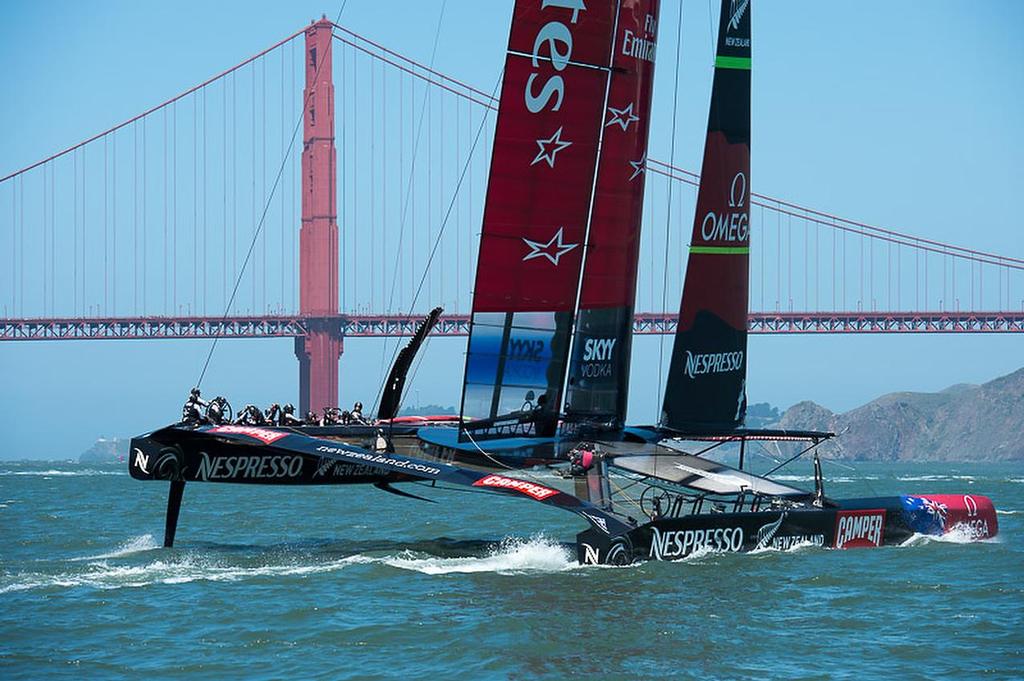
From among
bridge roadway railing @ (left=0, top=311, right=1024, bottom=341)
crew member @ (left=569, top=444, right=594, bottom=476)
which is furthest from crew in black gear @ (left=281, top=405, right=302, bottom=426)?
bridge roadway railing @ (left=0, top=311, right=1024, bottom=341)

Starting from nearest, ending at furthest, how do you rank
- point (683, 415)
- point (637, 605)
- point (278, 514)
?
point (637, 605)
point (683, 415)
point (278, 514)

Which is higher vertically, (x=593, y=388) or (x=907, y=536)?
(x=593, y=388)

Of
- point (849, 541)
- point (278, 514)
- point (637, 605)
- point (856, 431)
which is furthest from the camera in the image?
point (856, 431)

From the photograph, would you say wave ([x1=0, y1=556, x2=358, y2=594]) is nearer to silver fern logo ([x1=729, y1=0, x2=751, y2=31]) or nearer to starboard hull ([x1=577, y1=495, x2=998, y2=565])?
starboard hull ([x1=577, y1=495, x2=998, y2=565])

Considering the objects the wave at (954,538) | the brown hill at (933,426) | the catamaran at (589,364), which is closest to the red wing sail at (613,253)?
the catamaran at (589,364)

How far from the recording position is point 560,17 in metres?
12.0

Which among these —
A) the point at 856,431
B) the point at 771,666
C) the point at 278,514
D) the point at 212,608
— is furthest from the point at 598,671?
the point at 856,431

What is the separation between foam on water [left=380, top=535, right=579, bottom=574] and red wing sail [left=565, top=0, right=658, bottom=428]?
1.20 meters

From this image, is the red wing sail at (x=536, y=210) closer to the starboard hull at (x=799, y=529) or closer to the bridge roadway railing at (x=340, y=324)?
the starboard hull at (x=799, y=529)

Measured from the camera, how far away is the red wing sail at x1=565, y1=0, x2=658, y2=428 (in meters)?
12.6

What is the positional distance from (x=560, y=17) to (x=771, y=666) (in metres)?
5.85

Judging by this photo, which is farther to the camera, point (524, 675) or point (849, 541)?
point (849, 541)

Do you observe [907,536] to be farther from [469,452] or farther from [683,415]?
[469,452]

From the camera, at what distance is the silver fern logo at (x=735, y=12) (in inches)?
528
